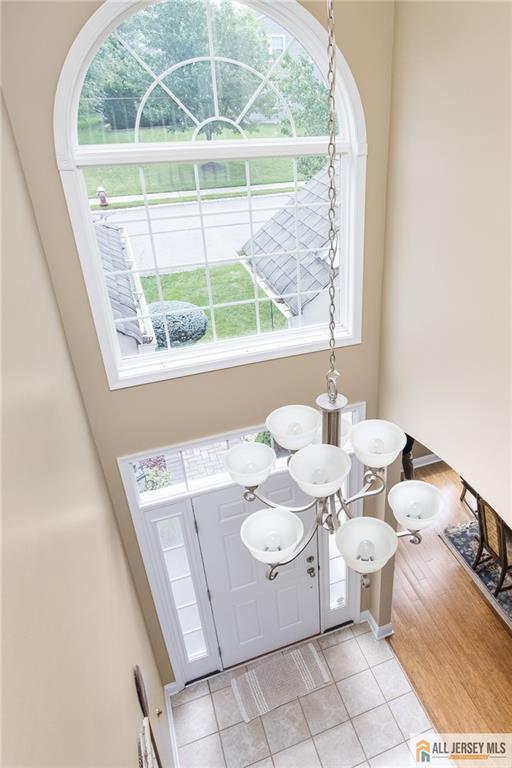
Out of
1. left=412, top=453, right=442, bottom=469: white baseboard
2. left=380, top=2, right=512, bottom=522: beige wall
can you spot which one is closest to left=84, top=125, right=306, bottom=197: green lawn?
left=380, top=2, right=512, bottom=522: beige wall

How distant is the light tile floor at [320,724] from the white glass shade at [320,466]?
327 cm

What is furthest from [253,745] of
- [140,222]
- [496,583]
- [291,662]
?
[140,222]

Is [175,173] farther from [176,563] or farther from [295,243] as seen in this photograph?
[176,563]

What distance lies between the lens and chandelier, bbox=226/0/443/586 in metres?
1.63

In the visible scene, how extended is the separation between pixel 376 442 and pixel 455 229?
138 cm

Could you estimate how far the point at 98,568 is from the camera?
2291mm

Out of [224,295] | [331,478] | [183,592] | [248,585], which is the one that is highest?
[224,295]

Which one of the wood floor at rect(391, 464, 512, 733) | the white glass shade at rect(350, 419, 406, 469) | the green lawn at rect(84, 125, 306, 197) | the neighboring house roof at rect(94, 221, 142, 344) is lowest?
the wood floor at rect(391, 464, 512, 733)

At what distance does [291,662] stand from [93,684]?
3107 millimetres

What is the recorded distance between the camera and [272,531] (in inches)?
70.8

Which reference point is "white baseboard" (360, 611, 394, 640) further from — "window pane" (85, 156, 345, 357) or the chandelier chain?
the chandelier chain

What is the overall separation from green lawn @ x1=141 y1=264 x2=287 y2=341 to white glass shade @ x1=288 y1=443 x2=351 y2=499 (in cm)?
165

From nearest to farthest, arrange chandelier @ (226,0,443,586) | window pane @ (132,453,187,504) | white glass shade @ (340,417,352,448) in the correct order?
1. chandelier @ (226,0,443,586)
2. white glass shade @ (340,417,352,448)
3. window pane @ (132,453,187,504)

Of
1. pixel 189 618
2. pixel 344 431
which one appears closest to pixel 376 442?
pixel 344 431
